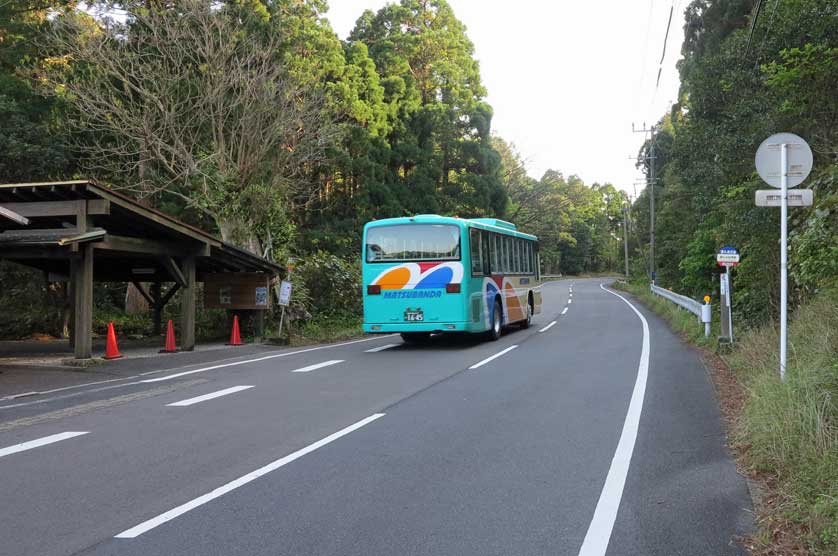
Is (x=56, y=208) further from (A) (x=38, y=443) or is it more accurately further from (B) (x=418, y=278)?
(A) (x=38, y=443)

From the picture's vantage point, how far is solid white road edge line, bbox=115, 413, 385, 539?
4957 millimetres

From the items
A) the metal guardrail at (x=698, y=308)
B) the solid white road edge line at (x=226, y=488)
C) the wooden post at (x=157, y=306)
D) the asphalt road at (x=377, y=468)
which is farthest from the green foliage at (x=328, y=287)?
the solid white road edge line at (x=226, y=488)

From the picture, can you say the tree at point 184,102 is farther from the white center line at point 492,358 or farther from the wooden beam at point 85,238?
the white center line at point 492,358

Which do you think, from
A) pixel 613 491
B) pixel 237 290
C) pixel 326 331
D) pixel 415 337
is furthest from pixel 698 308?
pixel 613 491

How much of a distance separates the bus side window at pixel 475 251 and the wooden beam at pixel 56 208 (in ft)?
26.5

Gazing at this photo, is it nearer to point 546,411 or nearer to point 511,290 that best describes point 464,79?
point 511,290

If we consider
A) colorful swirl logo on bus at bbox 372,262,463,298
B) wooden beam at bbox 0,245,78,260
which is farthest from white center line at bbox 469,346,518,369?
wooden beam at bbox 0,245,78,260

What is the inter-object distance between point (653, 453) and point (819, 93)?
433 inches

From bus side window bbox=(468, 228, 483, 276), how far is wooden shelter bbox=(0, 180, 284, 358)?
21.2 feet

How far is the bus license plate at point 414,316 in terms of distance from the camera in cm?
1717

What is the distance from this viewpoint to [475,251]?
17.8 meters

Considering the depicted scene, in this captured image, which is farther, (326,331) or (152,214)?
(326,331)

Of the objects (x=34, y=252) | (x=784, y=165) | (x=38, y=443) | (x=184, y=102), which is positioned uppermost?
(x=184, y=102)

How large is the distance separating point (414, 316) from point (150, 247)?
6397mm
